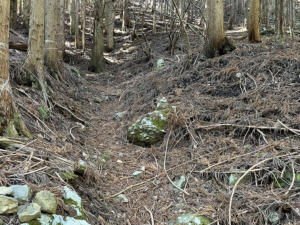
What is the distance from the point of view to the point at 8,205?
1.51 meters

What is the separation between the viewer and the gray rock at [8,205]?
58.4 inches

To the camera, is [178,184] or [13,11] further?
[13,11]

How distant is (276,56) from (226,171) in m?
3.21

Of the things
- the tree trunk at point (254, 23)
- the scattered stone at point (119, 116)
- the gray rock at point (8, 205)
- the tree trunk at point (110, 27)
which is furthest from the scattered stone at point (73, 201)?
the tree trunk at point (110, 27)

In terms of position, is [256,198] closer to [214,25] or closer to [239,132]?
[239,132]

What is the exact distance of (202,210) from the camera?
2396 millimetres

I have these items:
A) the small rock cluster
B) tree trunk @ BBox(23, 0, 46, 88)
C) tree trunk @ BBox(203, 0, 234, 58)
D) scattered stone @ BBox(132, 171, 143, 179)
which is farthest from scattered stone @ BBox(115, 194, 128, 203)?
tree trunk @ BBox(203, 0, 234, 58)

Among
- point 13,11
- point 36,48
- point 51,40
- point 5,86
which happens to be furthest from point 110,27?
point 5,86

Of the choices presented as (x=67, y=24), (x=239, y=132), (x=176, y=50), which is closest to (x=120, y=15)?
(x=67, y=24)

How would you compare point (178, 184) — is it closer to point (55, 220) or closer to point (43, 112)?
point (55, 220)

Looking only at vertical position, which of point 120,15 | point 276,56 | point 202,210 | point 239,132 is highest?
point 120,15

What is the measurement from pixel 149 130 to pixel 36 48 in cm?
264

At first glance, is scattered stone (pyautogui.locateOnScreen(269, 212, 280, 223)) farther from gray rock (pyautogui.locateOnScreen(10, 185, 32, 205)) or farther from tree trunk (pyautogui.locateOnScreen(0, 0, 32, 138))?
tree trunk (pyautogui.locateOnScreen(0, 0, 32, 138))

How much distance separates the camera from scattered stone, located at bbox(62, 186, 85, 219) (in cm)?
192
